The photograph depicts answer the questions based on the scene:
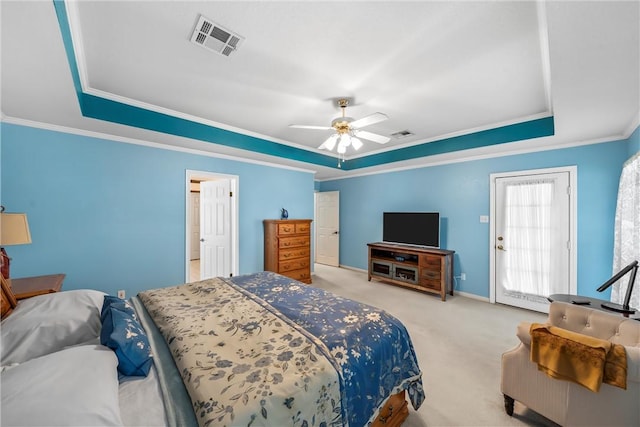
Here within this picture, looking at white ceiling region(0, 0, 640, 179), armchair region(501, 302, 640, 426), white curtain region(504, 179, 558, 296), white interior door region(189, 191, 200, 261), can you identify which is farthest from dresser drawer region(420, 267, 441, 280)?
white interior door region(189, 191, 200, 261)

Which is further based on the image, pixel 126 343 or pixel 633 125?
pixel 633 125

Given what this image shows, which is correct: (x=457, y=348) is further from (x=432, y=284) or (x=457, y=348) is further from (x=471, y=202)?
(x=471, y=202)

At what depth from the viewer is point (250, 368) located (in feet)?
3.72

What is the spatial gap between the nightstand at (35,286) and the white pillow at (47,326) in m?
0.68

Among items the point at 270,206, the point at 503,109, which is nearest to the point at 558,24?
the point at 503,109

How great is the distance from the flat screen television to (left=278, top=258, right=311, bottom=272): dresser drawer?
69.0 inches

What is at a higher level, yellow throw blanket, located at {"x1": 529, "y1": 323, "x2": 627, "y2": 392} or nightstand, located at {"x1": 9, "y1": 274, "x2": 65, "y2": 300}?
nightstand, located at {"x1": 9, "y1": 274, "x2": 65, "y2": 300}

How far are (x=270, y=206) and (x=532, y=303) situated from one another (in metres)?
4.46

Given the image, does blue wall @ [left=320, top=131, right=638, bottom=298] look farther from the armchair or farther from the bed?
the bed

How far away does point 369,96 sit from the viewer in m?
2.56

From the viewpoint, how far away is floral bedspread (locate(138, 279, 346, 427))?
0.95 meters

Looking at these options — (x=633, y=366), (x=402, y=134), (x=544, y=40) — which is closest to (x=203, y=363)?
(x=633, y=366)

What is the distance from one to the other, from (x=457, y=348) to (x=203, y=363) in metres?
2.55

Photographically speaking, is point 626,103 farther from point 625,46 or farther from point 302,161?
point 302,161
